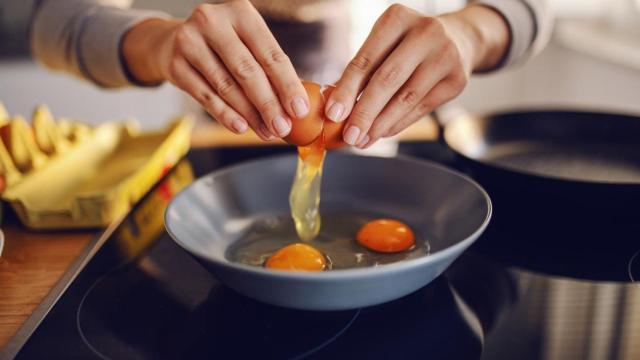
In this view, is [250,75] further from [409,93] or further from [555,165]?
[555,165]

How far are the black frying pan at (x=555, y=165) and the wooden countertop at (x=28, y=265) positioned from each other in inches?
24.3

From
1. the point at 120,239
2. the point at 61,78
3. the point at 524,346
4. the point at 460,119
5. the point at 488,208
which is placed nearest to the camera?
the point at 524,346

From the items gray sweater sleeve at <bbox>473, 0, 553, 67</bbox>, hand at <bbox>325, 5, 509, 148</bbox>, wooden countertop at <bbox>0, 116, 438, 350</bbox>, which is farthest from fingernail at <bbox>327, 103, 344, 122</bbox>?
gray sweater sleeve at <bbox>473, 0, 553, 67</bbox>

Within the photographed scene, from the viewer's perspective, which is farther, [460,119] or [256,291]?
[460,119]

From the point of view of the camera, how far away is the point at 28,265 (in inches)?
32.2

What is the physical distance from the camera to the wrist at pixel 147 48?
983 mm

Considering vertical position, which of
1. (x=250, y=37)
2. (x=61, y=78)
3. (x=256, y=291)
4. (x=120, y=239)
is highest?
(x=250, y=37)

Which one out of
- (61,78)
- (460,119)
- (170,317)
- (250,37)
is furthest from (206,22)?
(61,78)

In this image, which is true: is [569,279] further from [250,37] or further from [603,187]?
[250,37]

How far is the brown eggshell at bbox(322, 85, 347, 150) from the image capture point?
2.55ft

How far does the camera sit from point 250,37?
78 centimetres

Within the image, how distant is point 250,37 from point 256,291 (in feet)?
1.16

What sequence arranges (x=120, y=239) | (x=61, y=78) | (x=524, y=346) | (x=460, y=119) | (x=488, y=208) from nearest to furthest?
1. (x=524, y=346)
2. (x=488, y=208)
3. (x=120, y=239)
4. (x=460, y=119)
5. (x=61, y=78)

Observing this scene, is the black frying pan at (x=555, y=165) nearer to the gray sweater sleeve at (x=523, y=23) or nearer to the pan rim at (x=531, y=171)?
the pan rim at (x=531, y=171)
